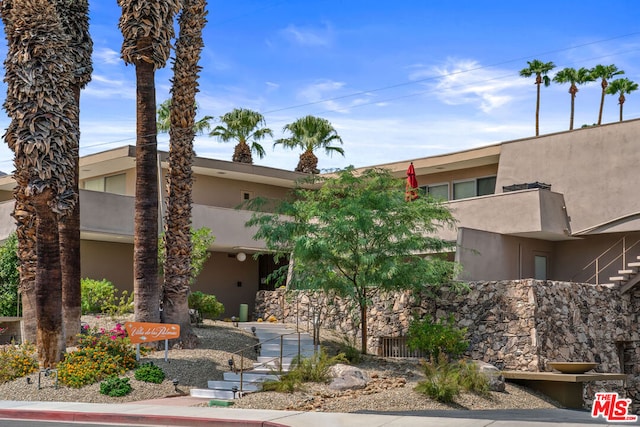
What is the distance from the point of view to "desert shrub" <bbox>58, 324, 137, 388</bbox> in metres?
21.9

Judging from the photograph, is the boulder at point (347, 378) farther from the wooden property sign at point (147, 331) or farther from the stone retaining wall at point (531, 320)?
the wooden property sign at point (147, 331)

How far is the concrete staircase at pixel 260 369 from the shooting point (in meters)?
21.1

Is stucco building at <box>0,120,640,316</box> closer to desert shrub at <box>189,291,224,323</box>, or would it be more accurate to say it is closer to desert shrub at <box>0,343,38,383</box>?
desert shrub at <box>189,291,224,323</box>

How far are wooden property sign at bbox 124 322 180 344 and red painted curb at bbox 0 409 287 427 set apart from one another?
447cm

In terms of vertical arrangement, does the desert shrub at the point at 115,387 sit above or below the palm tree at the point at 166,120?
below

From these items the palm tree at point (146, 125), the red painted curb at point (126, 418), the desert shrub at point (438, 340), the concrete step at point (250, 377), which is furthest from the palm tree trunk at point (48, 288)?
the desert shrub at point (438, 340)

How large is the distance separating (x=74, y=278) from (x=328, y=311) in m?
8.78

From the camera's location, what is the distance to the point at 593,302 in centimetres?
2673

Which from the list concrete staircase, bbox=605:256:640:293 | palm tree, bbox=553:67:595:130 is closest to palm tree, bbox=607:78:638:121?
A: palm tree, bbox=553:67:595:130

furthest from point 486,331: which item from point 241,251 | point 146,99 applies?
point 241,251

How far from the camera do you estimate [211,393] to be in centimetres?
2103

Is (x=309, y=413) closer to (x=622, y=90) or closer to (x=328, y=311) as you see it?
(x=328, y=311)

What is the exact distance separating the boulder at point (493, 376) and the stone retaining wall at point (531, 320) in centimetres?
146

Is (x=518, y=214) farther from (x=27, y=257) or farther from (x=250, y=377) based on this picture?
(x=27, y=257)
